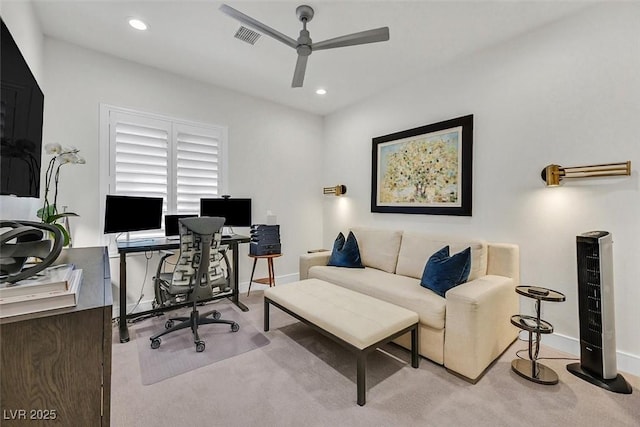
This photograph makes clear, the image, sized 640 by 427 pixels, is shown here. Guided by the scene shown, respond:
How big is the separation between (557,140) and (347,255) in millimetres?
2236

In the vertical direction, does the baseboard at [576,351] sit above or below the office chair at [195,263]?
below

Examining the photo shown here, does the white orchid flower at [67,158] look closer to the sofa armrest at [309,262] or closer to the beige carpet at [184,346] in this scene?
the beige carpet at [184,346]

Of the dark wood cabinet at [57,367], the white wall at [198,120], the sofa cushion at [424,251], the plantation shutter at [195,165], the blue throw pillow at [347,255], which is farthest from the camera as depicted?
the plantation shutter at [195,165]

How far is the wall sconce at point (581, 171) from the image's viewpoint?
81.7 inches

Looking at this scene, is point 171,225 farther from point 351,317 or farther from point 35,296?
point 35,296

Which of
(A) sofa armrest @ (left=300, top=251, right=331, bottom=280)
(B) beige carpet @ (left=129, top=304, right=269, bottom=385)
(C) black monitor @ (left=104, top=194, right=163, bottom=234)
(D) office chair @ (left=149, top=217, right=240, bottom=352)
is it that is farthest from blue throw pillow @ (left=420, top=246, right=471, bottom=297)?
(C) black monitor @ (left=104, top=194, right=163, bottom=234)

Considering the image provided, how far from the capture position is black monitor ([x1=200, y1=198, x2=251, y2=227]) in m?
3.49

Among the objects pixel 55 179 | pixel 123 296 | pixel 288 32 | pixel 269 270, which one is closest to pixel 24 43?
pixel 55 179

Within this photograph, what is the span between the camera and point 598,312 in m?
1.96

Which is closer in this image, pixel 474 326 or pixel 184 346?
pixel 474 326

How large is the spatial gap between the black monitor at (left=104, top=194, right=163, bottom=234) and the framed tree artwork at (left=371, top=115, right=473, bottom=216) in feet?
8.75

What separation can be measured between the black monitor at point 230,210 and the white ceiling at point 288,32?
4.98ft

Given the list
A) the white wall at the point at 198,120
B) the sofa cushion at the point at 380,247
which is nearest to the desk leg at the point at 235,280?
the white wall at the point at 198,120

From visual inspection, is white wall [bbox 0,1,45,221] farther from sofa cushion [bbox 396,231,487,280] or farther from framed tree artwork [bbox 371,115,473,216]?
framed tree artwork [bbox 371,115,473,216]
